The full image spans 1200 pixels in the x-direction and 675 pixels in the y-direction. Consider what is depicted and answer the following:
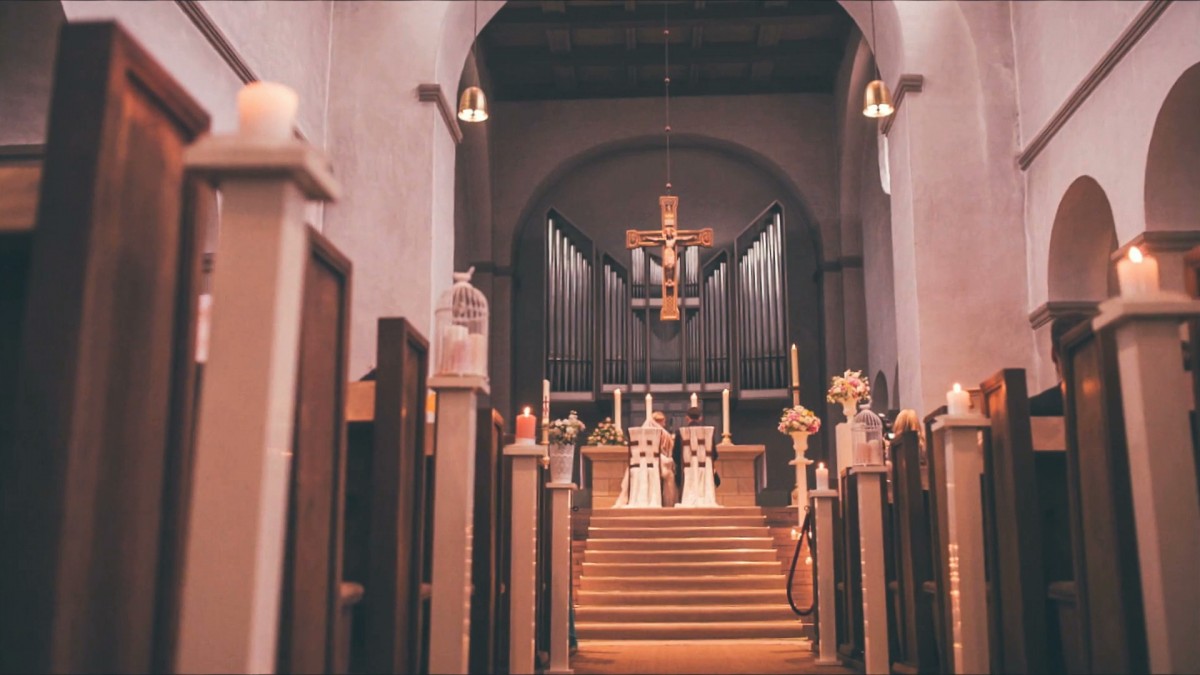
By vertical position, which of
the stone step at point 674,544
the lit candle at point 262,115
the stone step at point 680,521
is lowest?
the stone step at point 674,544

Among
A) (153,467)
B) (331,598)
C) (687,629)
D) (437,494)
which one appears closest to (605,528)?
(687,629)

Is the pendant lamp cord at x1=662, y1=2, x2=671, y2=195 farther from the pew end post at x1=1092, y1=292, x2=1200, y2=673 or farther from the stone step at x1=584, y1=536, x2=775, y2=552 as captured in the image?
the pew end post at x1=1092, y1=292, x2=1200, y2=673

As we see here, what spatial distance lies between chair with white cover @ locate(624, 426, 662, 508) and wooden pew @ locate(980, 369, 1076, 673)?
6.83m

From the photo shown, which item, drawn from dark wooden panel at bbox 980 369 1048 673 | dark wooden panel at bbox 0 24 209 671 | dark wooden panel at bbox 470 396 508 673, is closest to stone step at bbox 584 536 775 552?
dark wooden panel at bbox 470 396 508 673

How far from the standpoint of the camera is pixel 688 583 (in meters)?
8.52

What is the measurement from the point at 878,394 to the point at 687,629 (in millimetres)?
5955

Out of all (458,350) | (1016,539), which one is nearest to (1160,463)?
(1016,539)

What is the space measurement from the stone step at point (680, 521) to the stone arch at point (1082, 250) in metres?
3.42

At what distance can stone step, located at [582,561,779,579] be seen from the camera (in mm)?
8703

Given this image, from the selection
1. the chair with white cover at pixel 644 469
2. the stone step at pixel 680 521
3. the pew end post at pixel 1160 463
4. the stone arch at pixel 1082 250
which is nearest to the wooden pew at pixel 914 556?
the pew end post at pixel 1160 463

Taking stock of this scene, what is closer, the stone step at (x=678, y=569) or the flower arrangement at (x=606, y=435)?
the stone step at (x=678, y=569)

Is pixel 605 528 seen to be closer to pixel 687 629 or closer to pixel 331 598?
pixel 687 629

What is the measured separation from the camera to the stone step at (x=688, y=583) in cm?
848

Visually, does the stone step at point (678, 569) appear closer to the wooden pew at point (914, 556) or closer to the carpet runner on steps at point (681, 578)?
the carpet runner on steps at point (681, 578)
